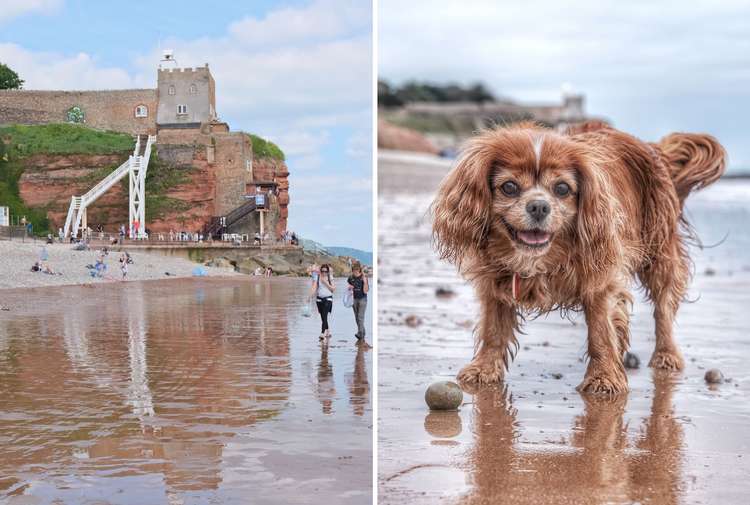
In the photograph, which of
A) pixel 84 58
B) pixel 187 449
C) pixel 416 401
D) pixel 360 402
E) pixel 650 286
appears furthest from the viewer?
pixel 84 58

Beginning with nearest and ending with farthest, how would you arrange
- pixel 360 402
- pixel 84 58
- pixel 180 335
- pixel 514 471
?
1. pixel 514 471
2. pixel 360 402
3. pixel 180 335
4. pixel 84 58

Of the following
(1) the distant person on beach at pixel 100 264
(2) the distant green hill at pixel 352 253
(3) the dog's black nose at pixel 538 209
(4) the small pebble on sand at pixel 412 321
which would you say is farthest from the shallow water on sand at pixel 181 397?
(3) the dog's black nose at pixel 538 209

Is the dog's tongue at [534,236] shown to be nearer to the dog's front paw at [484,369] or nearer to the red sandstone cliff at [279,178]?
the dog's front paw at [484,369]

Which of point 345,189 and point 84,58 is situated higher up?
point 84,58

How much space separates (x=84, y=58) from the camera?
640 cm

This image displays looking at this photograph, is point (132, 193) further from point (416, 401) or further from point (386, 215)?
point (386, 215)

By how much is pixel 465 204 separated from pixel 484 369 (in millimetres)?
859

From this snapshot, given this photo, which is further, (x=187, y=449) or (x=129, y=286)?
(x=129, y=286)

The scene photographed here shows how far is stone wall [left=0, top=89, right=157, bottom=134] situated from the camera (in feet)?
20.1

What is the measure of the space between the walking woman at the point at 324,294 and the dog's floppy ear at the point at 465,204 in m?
1.35

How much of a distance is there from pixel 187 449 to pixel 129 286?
2.89 metres

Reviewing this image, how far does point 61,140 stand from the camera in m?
6.10

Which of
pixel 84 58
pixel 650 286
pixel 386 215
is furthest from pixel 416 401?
pixel 386 215

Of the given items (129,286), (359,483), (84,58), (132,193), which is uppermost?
(84,58)
